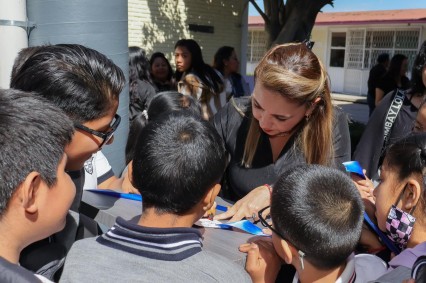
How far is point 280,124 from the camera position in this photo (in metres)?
2.14

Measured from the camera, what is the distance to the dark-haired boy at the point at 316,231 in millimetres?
1354

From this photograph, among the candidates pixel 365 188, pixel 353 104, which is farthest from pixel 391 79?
pixel 353 104

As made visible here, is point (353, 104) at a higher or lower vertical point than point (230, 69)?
lower

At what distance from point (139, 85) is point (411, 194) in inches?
172

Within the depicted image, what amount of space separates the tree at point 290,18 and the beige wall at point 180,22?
3028mm

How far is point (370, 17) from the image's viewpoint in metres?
21.9

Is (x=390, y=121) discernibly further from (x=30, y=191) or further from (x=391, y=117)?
(x=30, y=191)

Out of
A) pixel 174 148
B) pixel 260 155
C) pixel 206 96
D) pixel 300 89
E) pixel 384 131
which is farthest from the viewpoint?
pixel 206 96

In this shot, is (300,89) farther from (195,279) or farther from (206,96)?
(206,96)

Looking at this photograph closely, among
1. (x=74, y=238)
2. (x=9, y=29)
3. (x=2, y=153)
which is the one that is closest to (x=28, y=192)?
(x=2, y=153)

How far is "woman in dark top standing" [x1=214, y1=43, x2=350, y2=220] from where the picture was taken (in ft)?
6.69

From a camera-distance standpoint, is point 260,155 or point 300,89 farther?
point 260,155

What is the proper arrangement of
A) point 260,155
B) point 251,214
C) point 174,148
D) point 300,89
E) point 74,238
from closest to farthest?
point 174,148
point 74,238
point 251,214
point 300,89
point 260,155

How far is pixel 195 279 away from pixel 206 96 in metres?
4.43
